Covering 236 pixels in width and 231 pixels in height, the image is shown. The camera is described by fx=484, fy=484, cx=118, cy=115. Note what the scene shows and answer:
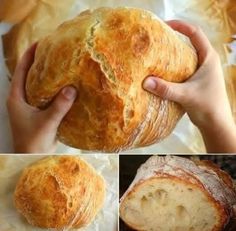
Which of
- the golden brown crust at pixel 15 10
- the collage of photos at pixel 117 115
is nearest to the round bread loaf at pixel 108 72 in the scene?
the collage of photos at pixel 117 115

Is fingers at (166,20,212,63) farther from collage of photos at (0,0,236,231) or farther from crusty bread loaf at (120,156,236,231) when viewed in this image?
crusty bread loaf at (120,156,236,231)

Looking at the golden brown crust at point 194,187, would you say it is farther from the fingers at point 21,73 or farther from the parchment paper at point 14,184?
the fingers at point 21,73

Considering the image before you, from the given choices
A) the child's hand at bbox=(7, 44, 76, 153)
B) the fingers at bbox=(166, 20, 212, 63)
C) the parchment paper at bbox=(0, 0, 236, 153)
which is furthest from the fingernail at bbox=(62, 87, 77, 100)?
the fingers at bbox=(166, 20, 212, 63)

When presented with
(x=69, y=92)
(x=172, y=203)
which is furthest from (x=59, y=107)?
(x=172, y=203)

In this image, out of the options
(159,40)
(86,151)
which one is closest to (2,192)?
(86,151)

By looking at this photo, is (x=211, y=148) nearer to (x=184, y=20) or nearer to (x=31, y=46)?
(x=184, y=20)

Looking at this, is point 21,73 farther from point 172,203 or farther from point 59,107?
point 172,203

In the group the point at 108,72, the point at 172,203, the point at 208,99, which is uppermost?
the point at 108,72
